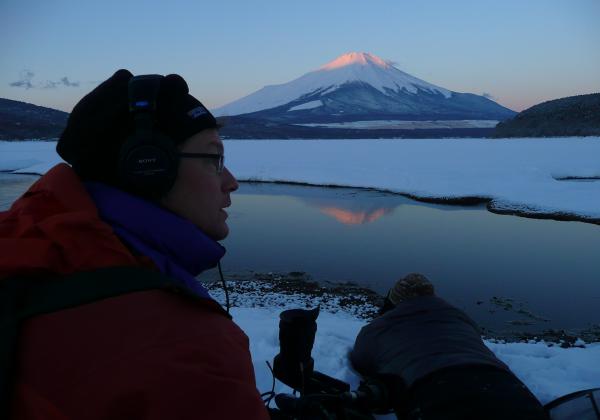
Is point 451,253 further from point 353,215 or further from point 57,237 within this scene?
point 57,237

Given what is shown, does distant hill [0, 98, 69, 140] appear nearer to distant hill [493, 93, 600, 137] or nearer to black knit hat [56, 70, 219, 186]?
distant hill [493, 93, 600, 137]

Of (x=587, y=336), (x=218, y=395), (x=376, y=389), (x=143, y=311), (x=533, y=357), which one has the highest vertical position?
(x=143, y=311)

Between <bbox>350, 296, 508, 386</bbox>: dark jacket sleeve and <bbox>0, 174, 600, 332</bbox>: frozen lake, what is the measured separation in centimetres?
374

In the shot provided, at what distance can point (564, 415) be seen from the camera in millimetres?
2904

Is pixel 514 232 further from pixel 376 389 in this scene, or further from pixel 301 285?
pixel 376 389

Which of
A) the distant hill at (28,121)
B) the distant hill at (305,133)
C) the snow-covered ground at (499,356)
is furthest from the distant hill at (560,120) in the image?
the distant hill at (28,121)

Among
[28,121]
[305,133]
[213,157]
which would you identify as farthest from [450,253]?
[28,121]

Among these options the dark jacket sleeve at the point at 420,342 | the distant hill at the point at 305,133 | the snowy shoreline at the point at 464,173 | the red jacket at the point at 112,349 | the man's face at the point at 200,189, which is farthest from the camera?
the distant hill at the point at 305,133

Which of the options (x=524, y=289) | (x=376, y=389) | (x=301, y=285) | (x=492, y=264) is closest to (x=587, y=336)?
(x=524, y=289)

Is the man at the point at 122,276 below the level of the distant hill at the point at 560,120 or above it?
below

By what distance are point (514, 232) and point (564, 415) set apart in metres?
11.2

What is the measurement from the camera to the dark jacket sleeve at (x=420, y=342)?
2.90 metres

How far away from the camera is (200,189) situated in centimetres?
143

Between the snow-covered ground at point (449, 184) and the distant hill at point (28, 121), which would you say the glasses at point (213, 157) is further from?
the distant hill at point (28, 121)
